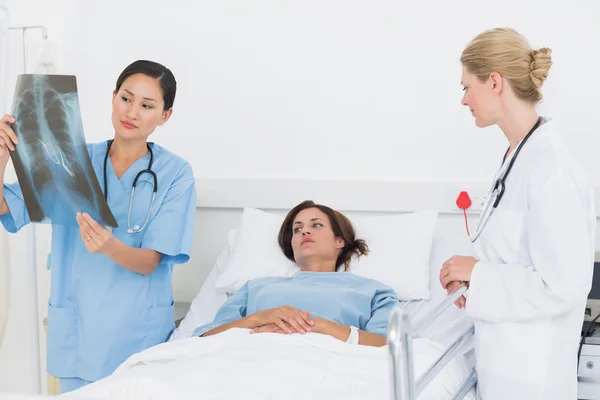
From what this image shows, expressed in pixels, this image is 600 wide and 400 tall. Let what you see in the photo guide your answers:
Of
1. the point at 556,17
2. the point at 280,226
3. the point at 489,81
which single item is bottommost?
the point at 280,226

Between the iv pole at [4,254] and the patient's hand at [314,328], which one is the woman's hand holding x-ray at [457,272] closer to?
the patient's hand at [314,328]

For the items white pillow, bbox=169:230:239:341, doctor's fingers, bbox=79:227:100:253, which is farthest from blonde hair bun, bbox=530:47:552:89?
white pillow, bbox=169:230:239:341

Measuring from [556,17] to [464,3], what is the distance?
1.11ft

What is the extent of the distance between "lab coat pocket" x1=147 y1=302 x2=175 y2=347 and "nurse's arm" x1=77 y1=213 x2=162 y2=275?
136 millimetres

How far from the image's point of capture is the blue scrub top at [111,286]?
2229 mm

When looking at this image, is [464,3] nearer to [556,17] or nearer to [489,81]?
[556,17]

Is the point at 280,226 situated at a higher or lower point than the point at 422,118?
lower

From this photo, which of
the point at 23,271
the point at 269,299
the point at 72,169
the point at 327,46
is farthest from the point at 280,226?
the point at 23,271

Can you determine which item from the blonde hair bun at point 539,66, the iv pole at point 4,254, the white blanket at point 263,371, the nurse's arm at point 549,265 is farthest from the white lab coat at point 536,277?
the iv pole at point 4,254

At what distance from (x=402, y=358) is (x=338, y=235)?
1.47m

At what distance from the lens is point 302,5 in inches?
123

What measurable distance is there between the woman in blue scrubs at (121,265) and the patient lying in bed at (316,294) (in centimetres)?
21

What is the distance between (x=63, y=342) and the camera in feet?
7.37

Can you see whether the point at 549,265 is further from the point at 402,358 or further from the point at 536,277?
the point at 402,358
